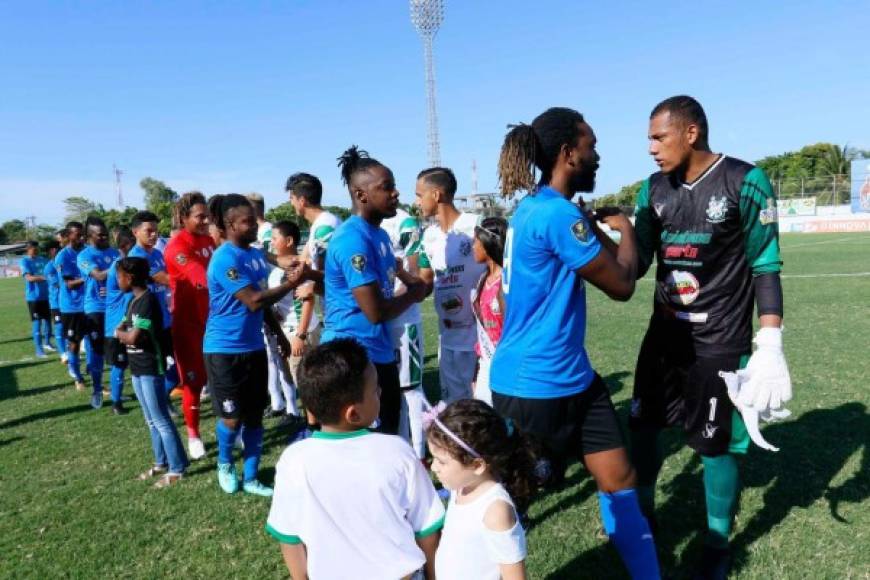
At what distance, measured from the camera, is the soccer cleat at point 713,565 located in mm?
3016

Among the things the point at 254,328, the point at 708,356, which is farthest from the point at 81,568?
the point at 708,356

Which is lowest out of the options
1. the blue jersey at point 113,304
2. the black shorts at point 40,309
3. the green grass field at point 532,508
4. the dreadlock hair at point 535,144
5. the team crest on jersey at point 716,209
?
the green grass field at point 532,508

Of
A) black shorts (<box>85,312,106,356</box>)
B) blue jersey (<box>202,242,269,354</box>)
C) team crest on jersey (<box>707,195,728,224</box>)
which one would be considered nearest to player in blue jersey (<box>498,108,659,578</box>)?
team crest on jersey (<box>707,195,728,224</box>)

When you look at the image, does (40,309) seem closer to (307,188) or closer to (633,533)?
(307,188)

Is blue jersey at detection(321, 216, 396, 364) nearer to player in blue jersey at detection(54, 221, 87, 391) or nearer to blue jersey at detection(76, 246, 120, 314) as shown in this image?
blue jersey at detection(76, 246, 120, 314)

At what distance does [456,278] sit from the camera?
466 cm

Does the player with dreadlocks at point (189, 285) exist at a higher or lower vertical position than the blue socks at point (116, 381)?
higher

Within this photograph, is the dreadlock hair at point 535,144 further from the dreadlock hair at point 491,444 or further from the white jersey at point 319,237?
the white jersey at point 319,237

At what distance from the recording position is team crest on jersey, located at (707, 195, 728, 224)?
9.63ft

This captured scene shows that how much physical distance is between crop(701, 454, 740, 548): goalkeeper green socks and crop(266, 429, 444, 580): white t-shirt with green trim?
70.8 inches

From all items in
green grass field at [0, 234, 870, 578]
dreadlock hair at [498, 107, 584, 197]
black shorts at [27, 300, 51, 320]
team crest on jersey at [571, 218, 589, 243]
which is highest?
dreadlock hair at [498, 107, 584, 197]

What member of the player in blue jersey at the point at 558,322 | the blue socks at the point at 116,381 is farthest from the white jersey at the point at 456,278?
the blue socks at the point at 116,381

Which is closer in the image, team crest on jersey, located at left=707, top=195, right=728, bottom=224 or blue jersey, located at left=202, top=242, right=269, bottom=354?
team crest on jersey, located at left=707, top=195, right=728, bottom=224

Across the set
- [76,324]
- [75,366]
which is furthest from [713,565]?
[76,324]
